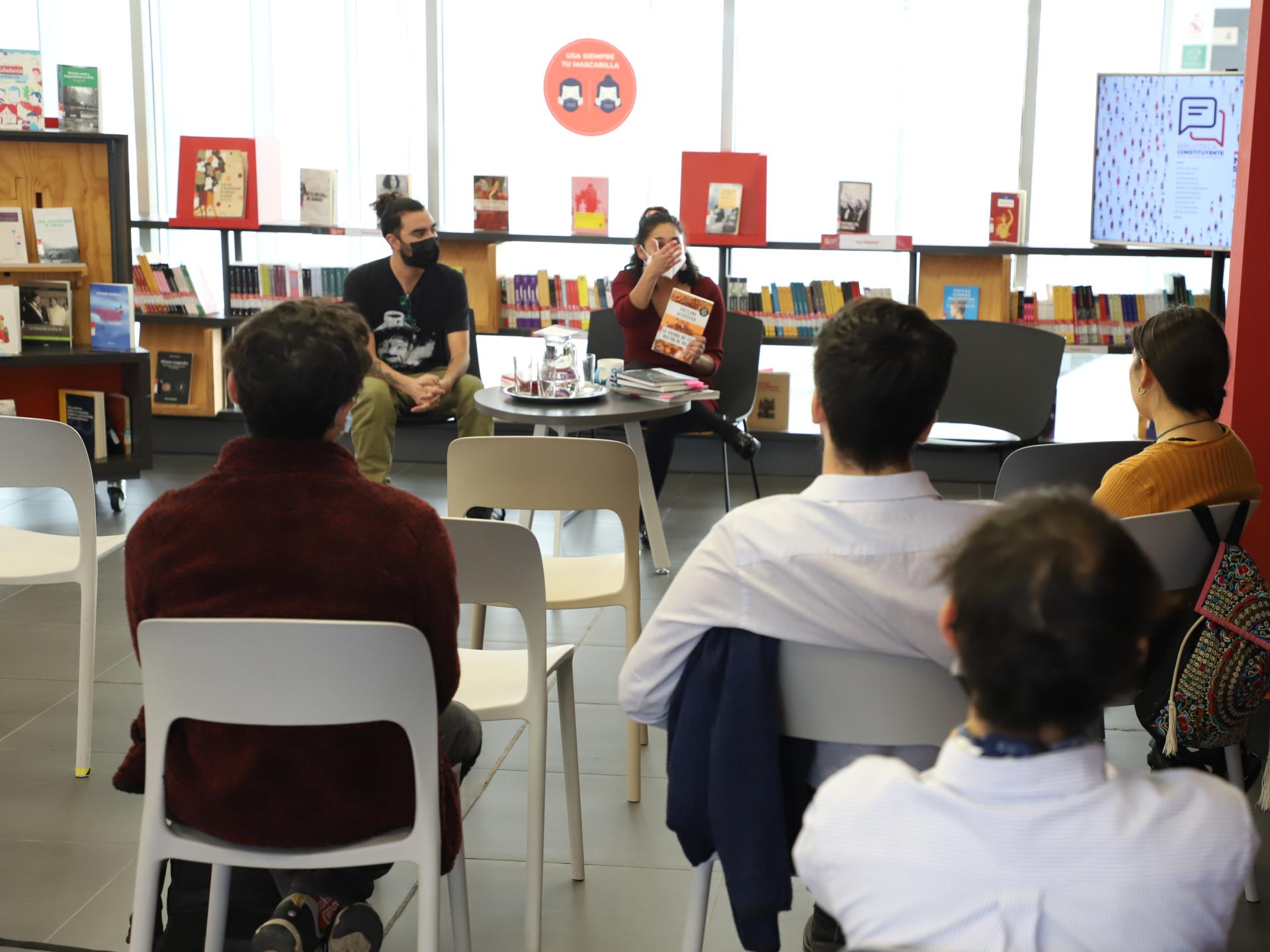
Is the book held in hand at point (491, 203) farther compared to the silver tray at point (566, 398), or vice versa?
the book held in hand at point (491, 203)

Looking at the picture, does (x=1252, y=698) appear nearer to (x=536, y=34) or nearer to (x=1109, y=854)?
(x=1109, y=854)

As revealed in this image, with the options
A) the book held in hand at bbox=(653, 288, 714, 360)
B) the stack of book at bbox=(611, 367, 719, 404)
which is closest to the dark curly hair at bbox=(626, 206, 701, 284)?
the book held in hand at bbox=(653, 288, 714, 360)

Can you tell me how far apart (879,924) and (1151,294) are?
5620 millimetres

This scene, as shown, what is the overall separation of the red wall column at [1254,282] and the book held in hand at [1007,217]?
2799 millimetres

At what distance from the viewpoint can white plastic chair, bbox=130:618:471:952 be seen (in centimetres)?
163

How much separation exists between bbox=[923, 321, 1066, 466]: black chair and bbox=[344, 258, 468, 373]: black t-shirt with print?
195 centimetres

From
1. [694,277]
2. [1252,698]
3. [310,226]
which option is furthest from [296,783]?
[310,226]

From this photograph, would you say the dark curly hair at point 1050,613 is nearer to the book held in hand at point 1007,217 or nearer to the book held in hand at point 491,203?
the book held in hand at point 1007,217

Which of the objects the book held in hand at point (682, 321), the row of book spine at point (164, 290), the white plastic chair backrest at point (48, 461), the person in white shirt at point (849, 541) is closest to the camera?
the person in white shirt at point (849, 541)

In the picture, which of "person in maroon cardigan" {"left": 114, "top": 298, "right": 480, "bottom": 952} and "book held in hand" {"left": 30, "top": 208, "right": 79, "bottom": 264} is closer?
"person in maroon cardigan" {"left": 114, "top": 298, "right": 480, "bottom": 952}

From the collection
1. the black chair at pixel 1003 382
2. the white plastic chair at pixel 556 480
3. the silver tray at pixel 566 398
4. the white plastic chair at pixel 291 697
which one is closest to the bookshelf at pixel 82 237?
the silver tray at pixel 566 398

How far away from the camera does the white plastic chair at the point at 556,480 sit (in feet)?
9.46

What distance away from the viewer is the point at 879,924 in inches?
43.9

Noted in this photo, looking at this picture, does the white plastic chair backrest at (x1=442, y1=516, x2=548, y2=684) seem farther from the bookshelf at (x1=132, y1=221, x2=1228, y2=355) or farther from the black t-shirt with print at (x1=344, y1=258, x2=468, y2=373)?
the bookshelf at (x1=132, y1=221, x2=1228, y2=355)
